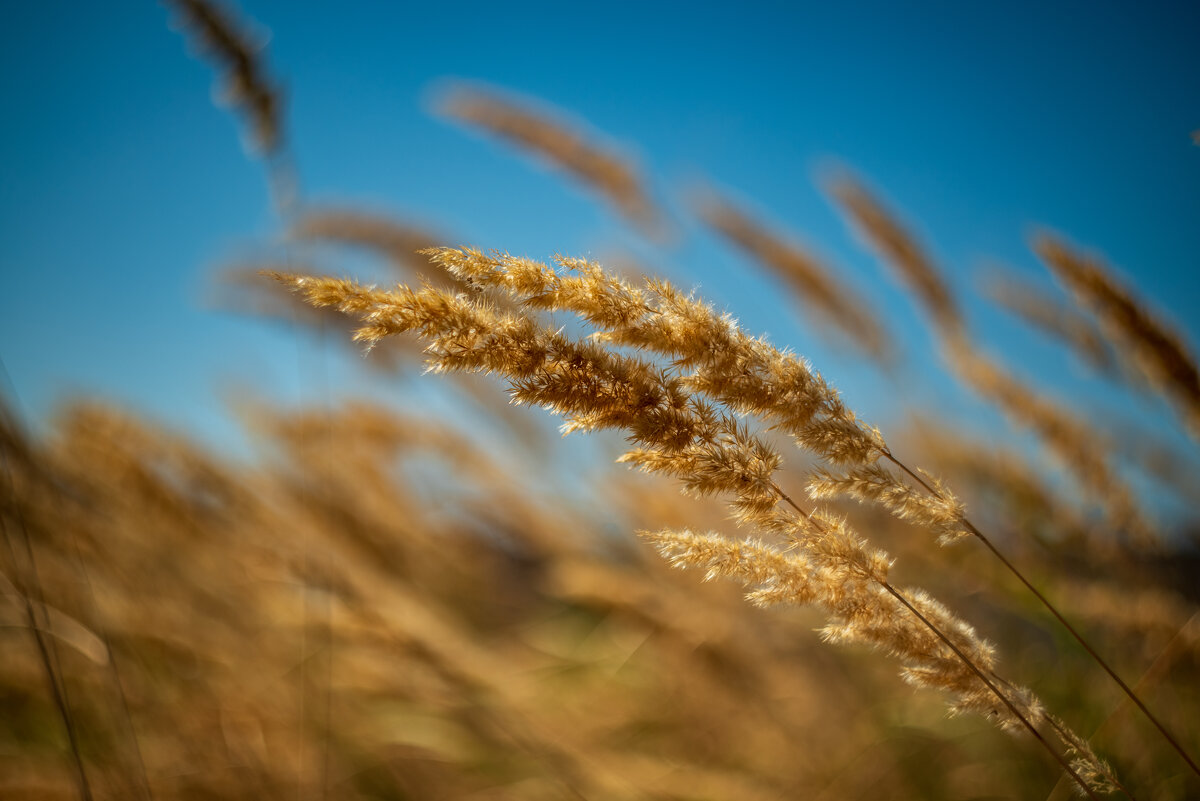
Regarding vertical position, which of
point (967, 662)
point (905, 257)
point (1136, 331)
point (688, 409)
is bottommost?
point (967, 662)

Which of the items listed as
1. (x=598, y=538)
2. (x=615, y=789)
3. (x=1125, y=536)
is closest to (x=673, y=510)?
(x=598, y=538)

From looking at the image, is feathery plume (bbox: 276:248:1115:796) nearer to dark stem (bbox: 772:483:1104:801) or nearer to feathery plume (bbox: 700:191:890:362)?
dark stem (bbox: 772:483:1104:801)

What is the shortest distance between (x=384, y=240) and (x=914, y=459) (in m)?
1.69

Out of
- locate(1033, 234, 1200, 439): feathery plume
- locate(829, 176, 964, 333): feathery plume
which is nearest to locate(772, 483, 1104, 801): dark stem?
locate(1033, 234, 1200, 439): feathery plume

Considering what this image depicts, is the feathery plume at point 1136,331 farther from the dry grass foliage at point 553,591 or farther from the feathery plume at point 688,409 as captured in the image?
the feathery plume at point 688,409

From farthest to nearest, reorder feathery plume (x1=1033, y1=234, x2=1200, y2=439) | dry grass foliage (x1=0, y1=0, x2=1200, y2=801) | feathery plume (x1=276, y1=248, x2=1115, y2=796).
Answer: dry grass foliage (x1=0, y1=0, x2=1200, y2=801) → feathery plume (x1=1033, y1=234, x2=1200, y2=439) → feathery plume (x1=276, y1=248, x2=1115, y2=796)

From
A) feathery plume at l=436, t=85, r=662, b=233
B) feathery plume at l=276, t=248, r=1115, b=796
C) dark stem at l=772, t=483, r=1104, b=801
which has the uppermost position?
feathery plume at l=436, t=85, r=662, b=233

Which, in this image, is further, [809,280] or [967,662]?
[809,280]

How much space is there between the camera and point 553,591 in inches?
95.1

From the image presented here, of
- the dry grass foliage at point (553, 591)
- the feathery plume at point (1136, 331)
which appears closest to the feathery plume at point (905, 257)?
the dry grass foliage at point (553, 591)

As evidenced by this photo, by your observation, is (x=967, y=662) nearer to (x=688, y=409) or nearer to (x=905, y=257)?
(x=688, y=409)

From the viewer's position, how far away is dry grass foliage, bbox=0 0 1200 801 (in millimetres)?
1366

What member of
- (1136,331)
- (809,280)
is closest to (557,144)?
(809,280)

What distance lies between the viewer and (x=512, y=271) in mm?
642
